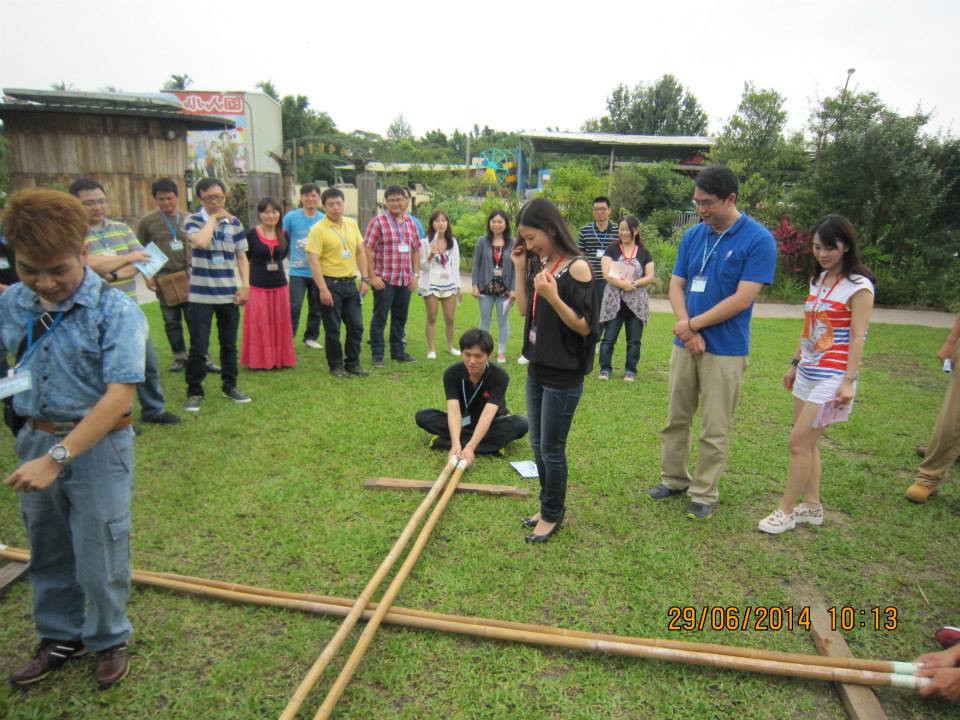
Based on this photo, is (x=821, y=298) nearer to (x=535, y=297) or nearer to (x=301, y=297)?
(x=535, y=297)

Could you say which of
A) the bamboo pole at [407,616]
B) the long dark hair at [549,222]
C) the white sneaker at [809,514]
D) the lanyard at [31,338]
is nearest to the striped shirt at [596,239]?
the white sneaker at [809,514]

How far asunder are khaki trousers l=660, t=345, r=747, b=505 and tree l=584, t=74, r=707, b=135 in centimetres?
4570

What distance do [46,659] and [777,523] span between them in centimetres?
391

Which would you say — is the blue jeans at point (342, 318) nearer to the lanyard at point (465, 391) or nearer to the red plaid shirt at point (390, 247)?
the red plaid shirt at point (390, 247)

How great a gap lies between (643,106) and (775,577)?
49.7 meters

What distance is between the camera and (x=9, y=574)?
124 inches

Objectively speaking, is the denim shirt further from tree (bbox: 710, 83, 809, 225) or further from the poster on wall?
the poster on wall

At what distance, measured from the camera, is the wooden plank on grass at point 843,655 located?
7.98 ft

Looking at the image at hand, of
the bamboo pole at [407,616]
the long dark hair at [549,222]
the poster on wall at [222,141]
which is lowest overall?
the bamboo pole at [407,616]

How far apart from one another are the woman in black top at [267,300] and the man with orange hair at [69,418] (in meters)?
4.41

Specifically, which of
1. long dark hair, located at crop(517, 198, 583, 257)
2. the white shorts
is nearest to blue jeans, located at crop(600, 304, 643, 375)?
the white shorts

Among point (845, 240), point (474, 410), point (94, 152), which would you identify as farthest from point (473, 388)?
point (94, 152)

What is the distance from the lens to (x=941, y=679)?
7.97 feet

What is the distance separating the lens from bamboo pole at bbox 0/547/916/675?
8.64 feet
